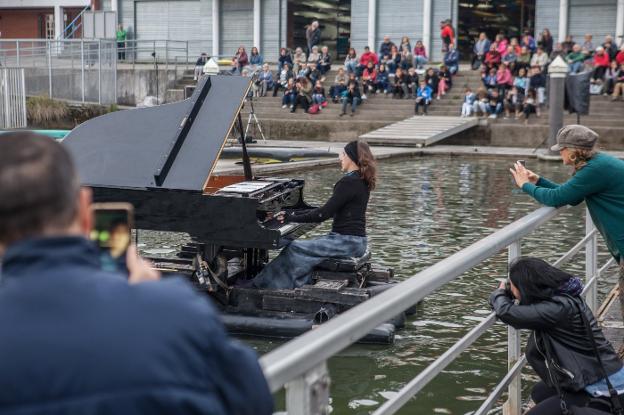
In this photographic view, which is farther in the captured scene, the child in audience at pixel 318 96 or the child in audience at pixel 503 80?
the child in audience at pixel 318 96

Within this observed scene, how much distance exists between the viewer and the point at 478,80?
120ft

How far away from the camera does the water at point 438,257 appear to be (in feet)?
23.5

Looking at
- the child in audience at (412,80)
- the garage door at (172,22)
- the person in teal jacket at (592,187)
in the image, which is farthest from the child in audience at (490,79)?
the person in teal jacket at (592,187)

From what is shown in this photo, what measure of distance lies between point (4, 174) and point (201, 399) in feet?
1.76

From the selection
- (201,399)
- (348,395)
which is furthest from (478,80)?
(201,399)

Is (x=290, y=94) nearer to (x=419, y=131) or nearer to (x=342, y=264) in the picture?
(x=419, y=131)

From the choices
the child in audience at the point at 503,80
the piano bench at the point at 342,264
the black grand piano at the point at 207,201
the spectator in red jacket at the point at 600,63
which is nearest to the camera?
the black grand piano at the point at 207,201

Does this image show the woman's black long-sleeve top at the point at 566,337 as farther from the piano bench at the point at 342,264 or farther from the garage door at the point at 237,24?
the garage door at the point at 237,24

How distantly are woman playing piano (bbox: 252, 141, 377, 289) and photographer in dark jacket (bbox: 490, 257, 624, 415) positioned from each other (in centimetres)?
381

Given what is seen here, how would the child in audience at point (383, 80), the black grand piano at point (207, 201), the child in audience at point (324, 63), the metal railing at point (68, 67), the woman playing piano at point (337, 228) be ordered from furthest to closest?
1. the child in audience at point (324, 63)
2. the child in audience at point (383, 80)
3. the metal railing at point (68, 67)
4. the woman playing piano at point (337, 228)
5. the black grand piano at point (207, 201)

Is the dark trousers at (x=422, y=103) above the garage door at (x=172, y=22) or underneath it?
underneath

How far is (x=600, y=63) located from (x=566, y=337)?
2998 cm

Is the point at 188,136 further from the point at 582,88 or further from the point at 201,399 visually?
the point at 582,88

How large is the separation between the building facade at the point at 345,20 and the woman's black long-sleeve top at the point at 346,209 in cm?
3153
